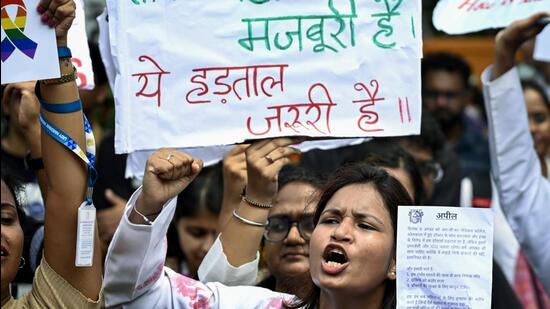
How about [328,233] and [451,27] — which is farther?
[451,27]

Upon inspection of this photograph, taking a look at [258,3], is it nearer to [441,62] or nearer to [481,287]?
[481,287]

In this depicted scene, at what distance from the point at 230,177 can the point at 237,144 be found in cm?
12

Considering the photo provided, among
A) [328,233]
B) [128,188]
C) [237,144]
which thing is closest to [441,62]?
[128,188]

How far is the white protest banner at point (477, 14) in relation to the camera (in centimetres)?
464

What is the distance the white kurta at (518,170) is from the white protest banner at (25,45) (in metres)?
2.03

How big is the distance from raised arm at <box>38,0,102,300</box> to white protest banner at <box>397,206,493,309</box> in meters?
0.93

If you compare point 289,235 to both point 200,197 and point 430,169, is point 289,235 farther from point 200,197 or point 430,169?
point 430,169

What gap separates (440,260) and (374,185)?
44cm

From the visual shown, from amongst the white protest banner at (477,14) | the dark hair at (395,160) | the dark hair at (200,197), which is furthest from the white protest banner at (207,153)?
the dark hair at (200,197)

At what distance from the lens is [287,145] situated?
13.7 ft

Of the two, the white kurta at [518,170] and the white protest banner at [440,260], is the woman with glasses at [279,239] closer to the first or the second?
the white protest banner at [440,260]

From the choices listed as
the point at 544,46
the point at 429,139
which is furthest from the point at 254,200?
the point at 429,139

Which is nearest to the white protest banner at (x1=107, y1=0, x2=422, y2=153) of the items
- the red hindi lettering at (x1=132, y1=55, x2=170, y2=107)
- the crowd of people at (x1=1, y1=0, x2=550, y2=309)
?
the red hindi lettering at (x1=132, y1=55, x2=170, y2=107)

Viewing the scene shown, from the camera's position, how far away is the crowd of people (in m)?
3.58
